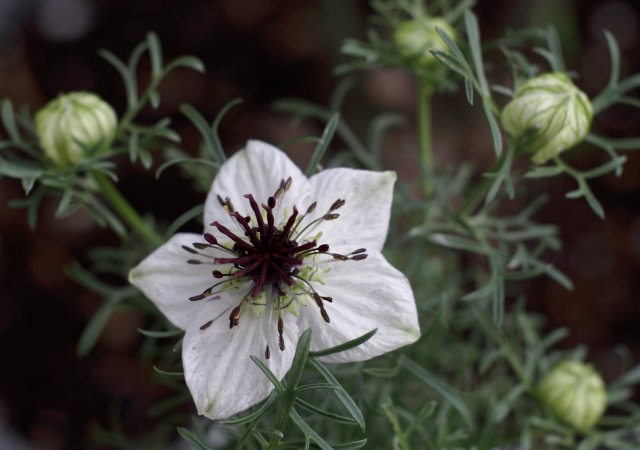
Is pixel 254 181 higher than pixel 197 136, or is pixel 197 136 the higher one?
pixel 254 181

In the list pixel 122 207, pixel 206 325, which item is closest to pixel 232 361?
pixel 206 325

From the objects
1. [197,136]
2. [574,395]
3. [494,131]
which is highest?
[494,131]

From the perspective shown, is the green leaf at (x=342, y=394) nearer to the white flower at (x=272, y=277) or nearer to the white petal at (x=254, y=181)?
Result: the white flower at (x=272, y=277)

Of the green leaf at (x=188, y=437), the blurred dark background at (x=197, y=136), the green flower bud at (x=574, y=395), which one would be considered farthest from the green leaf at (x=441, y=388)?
the blurred dark background at (x=197, y=136)

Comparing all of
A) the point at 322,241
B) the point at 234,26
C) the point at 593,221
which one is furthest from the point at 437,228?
the point at 234,26

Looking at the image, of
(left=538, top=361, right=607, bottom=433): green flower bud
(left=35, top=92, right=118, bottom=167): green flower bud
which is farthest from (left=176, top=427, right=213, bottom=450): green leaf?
(left=538, top=361, right=607, bottom=433): green flower bud

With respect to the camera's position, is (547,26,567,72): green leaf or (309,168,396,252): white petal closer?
(309,168,396,252): white petal

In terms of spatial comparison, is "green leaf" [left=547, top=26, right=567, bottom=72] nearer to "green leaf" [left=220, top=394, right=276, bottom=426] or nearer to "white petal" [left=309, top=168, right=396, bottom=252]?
"white petal" [left=309, top=168, right=396, bottom=252]

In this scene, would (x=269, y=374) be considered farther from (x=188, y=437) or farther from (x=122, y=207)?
(x=122, y=207)
